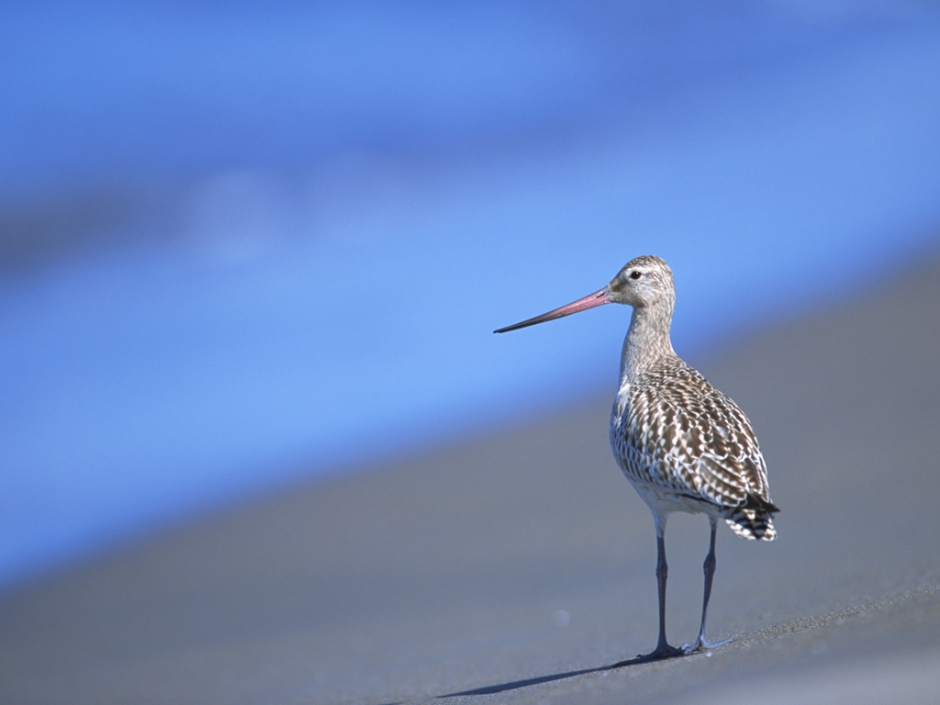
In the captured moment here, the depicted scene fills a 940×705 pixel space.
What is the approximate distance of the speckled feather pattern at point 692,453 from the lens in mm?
4180

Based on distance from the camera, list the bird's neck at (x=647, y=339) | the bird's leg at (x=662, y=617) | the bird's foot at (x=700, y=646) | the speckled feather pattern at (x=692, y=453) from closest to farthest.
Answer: the speckled feather pattern at (x=692, y=453)
the bird's foot at (x=700, y=646)
the bird's leg at (x=662, y=617)
the bird's neck at (x=647, y=339)

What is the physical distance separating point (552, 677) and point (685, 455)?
3.66 feet

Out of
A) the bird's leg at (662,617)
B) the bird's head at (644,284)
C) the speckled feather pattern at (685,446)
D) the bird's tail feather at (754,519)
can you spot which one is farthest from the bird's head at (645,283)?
the bird's tail feather at (754,519)

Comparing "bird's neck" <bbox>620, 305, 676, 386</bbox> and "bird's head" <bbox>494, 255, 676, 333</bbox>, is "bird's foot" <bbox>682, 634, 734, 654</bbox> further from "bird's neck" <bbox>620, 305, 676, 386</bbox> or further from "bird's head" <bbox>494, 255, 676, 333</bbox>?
"bird's head" <bbox>494, 255, 676, 333</bbox>

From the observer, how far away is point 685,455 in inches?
173

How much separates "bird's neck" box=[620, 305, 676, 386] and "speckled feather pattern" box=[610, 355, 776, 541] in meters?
0.46

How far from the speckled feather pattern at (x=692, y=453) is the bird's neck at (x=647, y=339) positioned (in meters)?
0.46

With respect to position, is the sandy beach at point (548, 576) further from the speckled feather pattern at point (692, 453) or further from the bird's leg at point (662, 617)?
the speckled feather pattern at point (692, 453)

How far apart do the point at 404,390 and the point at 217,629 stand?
337 centimetres

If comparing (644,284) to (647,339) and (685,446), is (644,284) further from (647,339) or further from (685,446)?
(685,446)

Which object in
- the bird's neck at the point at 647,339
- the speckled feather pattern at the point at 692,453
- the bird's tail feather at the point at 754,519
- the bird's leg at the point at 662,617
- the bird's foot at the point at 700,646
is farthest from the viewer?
the bird's neck at the point at 647,339

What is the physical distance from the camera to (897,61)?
16531 millimetres

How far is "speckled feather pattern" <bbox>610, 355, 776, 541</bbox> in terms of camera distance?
4.18 metres

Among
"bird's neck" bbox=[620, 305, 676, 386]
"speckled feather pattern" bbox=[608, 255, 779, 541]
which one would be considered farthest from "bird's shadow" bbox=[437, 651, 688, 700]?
"bird's neck" bbox=[620, 305, 676, 386]
